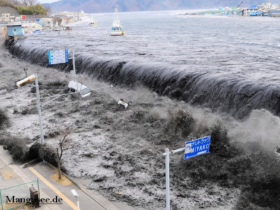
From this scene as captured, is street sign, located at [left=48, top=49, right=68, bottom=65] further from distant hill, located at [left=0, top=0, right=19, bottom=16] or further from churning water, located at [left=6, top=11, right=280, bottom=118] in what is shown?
distant hill, located at [left=0, top=0, right=19, bottom=16]

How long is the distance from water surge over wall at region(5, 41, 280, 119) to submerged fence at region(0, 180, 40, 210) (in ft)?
61.6

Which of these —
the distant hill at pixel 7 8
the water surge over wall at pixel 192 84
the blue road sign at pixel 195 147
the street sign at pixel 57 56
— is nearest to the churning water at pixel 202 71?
the water surge over wall at pixel 192 84

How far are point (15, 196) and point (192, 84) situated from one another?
2316cm

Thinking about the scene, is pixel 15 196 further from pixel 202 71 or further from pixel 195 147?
pixel 202 71

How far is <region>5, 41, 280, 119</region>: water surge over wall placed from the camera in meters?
29.5

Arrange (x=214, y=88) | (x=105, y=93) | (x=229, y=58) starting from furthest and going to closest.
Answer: (x=229, y=58), (x=105, y=93), (x=214, y=88)

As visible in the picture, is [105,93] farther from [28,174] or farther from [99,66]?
[28,174]

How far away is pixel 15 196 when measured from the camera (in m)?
17.6

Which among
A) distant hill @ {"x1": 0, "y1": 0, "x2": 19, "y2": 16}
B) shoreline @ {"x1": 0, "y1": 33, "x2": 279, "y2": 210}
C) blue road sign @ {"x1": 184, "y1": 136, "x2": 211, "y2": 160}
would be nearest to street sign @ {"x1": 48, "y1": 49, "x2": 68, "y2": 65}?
shoreline @ {"x1": 0, "y1": 33, "x2": 279, "y2": 210}

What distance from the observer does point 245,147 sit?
24.0 meters

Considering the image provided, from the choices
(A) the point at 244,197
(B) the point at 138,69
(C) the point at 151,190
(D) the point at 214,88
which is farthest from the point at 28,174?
(B) the point at 138,69

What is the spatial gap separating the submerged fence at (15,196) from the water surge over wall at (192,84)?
1879 centimetres

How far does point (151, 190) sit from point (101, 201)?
10.3 feet

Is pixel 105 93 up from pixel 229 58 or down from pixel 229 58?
down
